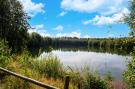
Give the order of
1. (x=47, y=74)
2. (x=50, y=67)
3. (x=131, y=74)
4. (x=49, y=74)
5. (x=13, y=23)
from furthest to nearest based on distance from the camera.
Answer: (x=13, y=23), (x=50, y=67), (x=49, y=74), (x=47, y=74), (x=131, y=74)

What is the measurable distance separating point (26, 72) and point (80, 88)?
2452 millimetres

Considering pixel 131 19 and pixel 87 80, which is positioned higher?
pixel 131 19

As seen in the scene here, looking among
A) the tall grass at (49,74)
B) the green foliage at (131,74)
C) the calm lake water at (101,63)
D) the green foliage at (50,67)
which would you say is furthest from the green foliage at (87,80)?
the green foliage at (131,74)

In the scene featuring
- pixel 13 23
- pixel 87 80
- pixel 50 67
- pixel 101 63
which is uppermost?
pixel 13 23

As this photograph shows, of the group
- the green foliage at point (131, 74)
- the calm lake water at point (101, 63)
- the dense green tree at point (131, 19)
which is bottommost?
the calm lake water at point (101, 63)

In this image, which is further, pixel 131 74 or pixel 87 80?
pixel 87 80

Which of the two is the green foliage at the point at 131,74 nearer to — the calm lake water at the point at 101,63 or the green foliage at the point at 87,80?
the calm lake water at the point at 101,63

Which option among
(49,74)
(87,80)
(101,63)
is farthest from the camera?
(101,63)

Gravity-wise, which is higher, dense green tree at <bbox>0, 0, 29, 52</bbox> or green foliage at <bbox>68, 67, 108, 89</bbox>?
dense green tree at <bbox>0, 0, 29, 52</bbox>

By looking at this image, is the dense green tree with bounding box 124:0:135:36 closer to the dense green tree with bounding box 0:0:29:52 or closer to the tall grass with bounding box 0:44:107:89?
the tall grass with bounding box 0:44:107:89

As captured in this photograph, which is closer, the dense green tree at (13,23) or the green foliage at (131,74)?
the green foliage at (131,74)

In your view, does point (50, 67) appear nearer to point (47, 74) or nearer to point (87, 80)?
point (47, 74)

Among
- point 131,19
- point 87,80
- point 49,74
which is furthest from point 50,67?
point 131,19

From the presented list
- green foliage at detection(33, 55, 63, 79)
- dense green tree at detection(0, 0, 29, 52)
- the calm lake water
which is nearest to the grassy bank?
green foliage at detection(33, 55, 63, 79)
